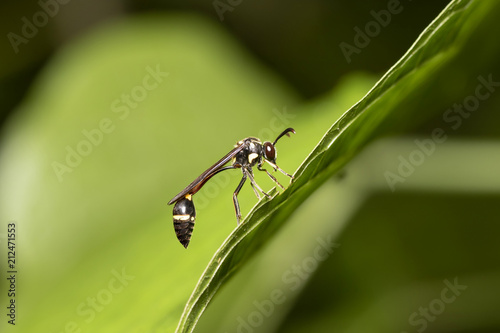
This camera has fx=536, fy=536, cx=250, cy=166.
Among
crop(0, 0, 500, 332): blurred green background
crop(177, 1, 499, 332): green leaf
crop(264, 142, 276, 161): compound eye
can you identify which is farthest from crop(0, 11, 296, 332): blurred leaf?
crop(177, 1, 499, 332): green leaf

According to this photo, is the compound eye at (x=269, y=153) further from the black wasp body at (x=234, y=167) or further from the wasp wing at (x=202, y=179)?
the wasp wing at (x=202, y=179)

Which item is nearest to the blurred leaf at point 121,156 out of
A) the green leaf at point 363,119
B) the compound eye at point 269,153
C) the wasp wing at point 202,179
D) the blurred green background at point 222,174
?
the blurred green background at point 222,174

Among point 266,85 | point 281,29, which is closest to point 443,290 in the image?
point 266,85

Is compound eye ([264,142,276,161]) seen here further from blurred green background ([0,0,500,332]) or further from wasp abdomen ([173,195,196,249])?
wasp abdomen ([173,195,196,249])

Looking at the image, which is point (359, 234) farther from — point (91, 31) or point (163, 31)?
point (91, 31)

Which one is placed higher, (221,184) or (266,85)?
(266,85)

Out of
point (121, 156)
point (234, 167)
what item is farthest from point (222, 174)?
point (121, 156)
